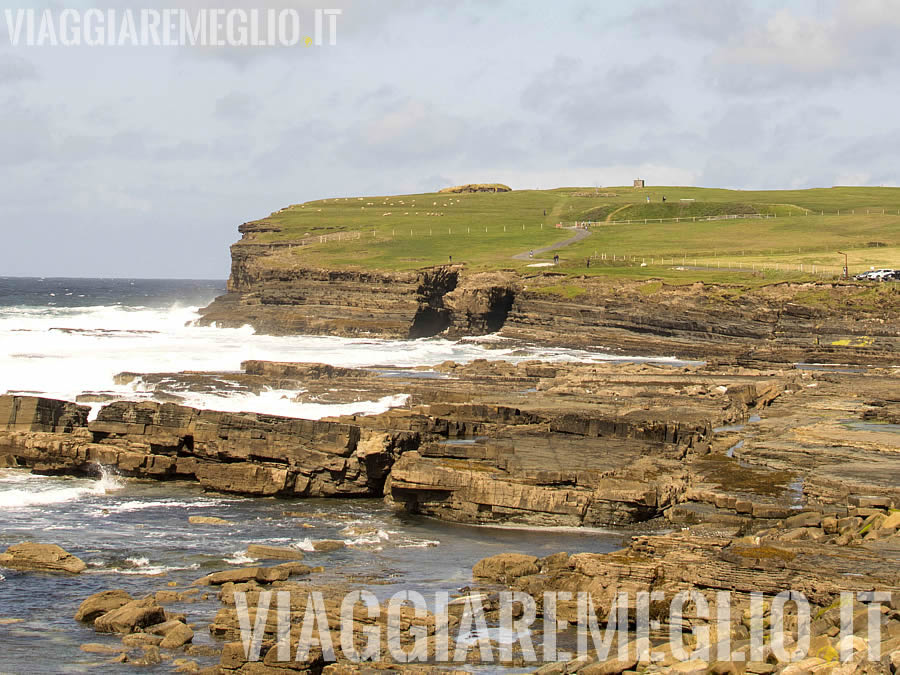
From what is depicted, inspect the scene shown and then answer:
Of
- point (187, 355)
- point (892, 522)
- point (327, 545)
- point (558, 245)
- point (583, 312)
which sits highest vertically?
point (558, 245)

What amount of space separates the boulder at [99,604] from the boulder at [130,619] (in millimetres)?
477

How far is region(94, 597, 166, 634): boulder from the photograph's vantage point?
21.9 metres

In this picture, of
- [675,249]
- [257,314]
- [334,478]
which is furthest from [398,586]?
[675,249]

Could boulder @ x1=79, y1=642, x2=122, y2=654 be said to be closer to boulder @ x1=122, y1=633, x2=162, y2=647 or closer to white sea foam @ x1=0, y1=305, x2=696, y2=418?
boulder @ x1=122, y1=633, x2=162, y2=647

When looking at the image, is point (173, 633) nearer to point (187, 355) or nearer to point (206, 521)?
point (206, 521)

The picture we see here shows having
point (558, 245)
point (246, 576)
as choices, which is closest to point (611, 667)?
point (246, 576)

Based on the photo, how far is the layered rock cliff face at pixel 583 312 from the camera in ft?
262

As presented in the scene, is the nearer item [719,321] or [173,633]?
[173,633]

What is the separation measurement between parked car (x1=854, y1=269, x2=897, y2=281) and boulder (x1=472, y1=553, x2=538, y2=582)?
73513mm

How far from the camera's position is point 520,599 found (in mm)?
23422

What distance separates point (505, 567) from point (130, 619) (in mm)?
8722

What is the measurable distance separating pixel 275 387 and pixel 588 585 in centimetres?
3508

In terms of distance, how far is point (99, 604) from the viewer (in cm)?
2314

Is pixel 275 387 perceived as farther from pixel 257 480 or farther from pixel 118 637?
pixel 118 637
